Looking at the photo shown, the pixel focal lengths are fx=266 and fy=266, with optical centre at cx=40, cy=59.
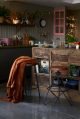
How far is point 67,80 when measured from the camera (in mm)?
6156

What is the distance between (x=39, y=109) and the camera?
4.66m

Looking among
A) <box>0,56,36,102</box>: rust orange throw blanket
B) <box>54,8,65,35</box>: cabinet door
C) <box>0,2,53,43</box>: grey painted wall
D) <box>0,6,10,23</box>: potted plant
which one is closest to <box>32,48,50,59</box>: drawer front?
<box>0,56,36,102</box>: rust orange throw blanket

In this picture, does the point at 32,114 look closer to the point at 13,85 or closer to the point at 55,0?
the point at 13,85

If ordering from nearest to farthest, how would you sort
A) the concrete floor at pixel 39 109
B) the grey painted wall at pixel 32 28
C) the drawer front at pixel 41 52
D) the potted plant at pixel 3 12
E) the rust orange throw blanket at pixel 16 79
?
the concrete floor at pixel 39 109
the rust orange throw blanket at pixel 16 79
the drawer front at pixel 41 52
the potted plant at pixel 3 12
the grey painted wall at pixel 32 28

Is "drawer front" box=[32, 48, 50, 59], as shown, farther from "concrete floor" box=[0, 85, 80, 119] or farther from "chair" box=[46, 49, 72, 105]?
"concrete floor" box=[0, 85, 80, 119]

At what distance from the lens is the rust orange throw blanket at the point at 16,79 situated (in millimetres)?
5180

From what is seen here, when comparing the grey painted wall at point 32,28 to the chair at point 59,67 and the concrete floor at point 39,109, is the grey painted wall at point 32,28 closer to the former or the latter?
the chair at point 59,67

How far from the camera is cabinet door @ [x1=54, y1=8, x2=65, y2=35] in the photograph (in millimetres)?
9102

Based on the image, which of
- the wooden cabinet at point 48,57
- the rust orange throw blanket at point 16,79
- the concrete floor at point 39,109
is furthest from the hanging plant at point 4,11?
the concrete floor at point 39,109

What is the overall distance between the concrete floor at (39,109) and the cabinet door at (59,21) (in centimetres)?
403

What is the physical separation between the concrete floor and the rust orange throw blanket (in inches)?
7.7

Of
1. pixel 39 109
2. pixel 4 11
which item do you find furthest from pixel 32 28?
pixel 39 109

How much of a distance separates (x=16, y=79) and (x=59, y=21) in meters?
4.46

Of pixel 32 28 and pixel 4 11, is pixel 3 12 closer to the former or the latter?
A: pixel 4 11
